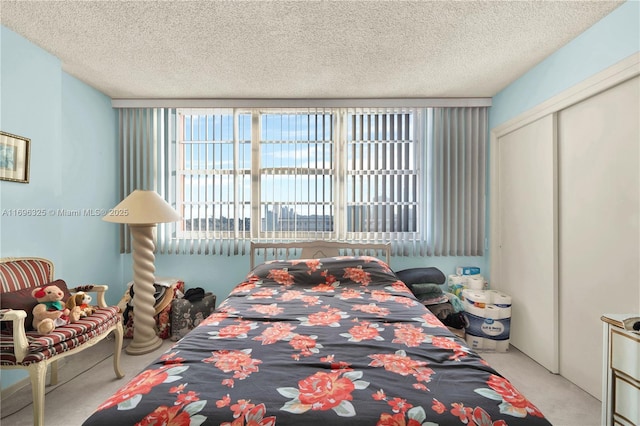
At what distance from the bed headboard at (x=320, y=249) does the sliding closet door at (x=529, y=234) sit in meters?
1.27

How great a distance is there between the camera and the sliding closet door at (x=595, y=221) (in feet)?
6.38

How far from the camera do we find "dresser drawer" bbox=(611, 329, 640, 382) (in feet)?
4.93

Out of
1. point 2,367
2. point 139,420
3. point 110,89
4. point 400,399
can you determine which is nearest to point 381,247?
point 400,399

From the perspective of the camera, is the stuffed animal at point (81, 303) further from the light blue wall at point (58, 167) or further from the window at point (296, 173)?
the window at point (296, 173)

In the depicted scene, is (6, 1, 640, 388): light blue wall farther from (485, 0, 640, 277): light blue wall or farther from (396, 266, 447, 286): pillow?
(396, 266, 447, 286): pillow

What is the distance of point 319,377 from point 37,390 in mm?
1805

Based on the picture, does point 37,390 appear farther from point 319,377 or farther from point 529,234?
point 529,234

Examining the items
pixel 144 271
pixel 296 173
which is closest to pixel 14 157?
pixel 144 271

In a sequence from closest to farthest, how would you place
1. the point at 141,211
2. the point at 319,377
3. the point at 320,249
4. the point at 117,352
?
the point at 319,377 < the point at 117,352 < the point at 141,211 < the point at 320,249

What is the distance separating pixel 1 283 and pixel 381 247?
10.4ft

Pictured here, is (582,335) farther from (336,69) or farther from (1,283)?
(1,283)

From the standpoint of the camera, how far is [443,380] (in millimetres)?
1160

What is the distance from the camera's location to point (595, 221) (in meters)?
2.19

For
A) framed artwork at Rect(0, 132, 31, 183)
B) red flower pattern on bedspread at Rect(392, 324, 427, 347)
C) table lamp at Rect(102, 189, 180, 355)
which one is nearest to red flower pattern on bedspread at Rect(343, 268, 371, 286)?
red flower pattern on bedspread at Rect(392, 324, 427, 347)
